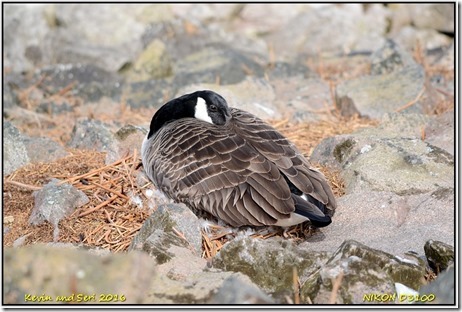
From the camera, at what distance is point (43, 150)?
7965mm

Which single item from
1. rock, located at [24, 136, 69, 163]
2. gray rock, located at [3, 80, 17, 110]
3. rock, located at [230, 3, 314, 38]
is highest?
rock, located at [24, 136, 69, 163]

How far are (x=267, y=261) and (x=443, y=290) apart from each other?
136cm

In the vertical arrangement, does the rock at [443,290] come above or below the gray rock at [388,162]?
above

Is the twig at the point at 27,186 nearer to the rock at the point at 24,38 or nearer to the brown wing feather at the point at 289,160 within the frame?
the brown wing feather at the point at 289,160

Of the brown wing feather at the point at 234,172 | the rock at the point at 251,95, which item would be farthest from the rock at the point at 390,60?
the brown wing feather at the point at 234,172

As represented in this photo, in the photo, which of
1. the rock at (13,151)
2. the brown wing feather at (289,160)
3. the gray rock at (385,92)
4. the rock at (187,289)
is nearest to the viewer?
the rock at (187,289)

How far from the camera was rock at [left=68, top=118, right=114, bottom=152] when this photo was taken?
7.89 meters

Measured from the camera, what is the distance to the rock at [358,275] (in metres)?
4.58

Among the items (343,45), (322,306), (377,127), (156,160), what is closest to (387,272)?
(322,306)

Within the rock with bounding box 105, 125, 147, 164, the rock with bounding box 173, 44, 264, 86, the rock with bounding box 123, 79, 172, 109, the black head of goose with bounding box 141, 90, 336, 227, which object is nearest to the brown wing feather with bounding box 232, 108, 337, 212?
the black head of goose with bounding box 141, 90, 336, 227

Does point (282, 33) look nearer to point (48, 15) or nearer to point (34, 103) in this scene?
point (48, 15)

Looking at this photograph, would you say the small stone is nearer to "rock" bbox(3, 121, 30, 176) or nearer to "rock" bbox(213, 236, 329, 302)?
"rock" bbox(3, 121, 30, 176)

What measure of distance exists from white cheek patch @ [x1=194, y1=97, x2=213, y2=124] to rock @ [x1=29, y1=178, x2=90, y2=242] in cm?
131

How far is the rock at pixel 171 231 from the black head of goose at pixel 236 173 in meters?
0.27
